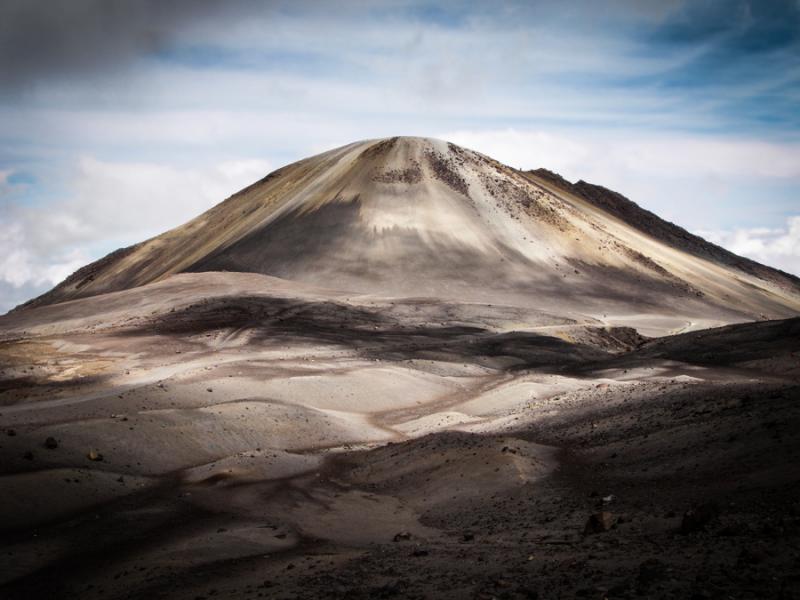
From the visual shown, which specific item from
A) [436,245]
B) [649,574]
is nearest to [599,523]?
[649,574]

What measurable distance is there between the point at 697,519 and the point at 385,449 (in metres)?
10.5

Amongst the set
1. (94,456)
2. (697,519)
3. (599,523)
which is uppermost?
(697,519)

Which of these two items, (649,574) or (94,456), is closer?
(649,574)

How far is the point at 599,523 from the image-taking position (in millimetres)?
11242

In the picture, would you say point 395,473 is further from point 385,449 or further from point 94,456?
point 94,456

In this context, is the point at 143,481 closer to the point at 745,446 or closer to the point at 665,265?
A: the point at 745,446

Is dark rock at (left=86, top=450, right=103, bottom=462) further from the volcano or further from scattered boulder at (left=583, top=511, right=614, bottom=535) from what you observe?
scattered boulder at (left=583, top=511, right=614, bottom=535)

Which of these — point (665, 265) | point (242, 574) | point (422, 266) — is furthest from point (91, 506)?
point (665, 265)

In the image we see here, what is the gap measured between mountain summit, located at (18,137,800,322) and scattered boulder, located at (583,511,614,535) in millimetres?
45635

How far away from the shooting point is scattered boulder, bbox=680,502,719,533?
10203 mm

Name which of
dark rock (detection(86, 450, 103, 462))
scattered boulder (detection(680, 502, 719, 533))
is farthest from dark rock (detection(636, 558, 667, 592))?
dark rock (detection(86, 450, 103, 462))

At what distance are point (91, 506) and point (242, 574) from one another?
6.08m

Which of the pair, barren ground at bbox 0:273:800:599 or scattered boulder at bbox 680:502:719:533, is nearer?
barren ground at bbox 0:273:800:599

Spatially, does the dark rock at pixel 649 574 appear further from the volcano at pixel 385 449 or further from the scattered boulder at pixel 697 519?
the scattered boulder at pixel 697 519
